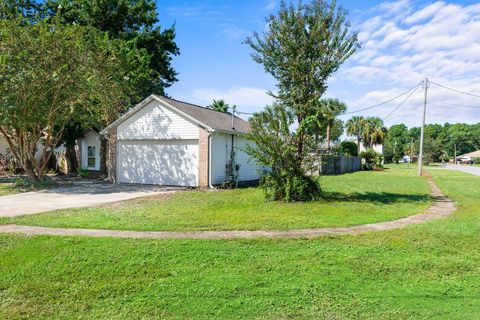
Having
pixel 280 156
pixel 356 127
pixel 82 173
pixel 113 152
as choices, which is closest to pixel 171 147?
pixel 113 152

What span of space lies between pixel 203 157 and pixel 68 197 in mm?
5691

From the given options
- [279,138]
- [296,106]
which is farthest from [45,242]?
[296,106]

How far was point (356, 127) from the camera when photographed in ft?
187

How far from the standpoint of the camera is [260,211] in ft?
33.4

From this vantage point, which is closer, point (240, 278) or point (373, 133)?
point (240, 278)

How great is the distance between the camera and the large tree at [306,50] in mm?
12391

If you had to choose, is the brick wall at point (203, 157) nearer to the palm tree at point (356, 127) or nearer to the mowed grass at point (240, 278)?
the mowed grass at point (240, 278)

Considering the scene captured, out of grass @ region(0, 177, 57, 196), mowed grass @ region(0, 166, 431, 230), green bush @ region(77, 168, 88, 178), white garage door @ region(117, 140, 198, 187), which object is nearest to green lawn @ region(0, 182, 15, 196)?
grass @ region(0, 177, 57, 196)

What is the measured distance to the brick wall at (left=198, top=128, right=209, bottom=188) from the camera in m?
15.9

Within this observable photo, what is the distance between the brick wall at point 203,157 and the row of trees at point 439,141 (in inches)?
2758

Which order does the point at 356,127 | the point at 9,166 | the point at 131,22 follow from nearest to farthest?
1. the point at 9,166
2. the point at 131,22
3. the point at 356,127

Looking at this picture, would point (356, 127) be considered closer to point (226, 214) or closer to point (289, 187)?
point (289, 187)

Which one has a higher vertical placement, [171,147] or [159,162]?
[171,147]

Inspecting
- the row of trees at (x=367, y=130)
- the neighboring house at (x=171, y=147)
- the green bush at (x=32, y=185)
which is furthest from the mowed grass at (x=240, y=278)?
the row of trees at (x=367, y=130)
